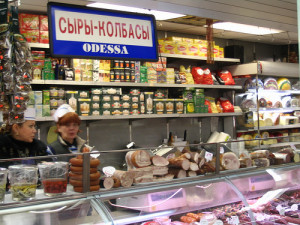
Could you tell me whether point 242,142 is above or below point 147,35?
below

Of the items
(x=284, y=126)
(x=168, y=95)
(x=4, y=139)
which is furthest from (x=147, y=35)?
(x=284, y=126)

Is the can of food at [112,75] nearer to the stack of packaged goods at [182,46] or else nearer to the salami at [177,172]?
the stack of packaged goods at [182,46]

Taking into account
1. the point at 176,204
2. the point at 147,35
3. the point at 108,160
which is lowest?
the point at 176,204

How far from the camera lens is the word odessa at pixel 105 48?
→ 11.7 ft

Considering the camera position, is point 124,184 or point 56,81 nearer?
point 124,184

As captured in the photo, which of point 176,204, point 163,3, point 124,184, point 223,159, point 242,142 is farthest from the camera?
point 163,3

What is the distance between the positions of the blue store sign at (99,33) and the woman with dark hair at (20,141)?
69cm

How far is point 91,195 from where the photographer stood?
2455 mm

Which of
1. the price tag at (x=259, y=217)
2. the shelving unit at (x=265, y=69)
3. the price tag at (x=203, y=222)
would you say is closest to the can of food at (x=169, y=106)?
the shelving unit at (x=265, y=69)

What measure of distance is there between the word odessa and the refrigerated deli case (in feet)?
4.71

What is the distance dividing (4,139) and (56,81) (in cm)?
162

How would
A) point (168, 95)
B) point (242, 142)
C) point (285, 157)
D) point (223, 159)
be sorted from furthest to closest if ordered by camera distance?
point (168, 95) → point (285, 157) → point (242, 142) → point (223, 159)

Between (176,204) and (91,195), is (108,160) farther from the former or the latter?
(176,204)

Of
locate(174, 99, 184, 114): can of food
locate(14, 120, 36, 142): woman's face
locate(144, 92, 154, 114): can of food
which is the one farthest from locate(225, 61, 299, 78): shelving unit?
locate(14, 120, 36, 142): woman's face
